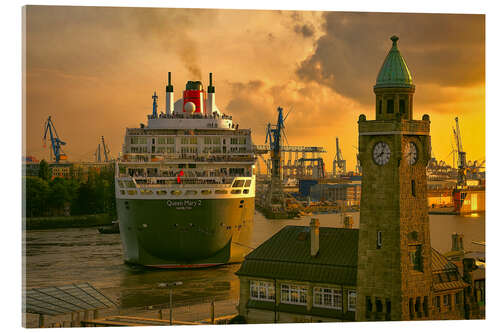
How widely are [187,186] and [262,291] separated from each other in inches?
700

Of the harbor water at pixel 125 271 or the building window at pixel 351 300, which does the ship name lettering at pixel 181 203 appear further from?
the building window at pixel 351 300

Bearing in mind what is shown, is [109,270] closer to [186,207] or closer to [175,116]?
[186,207]

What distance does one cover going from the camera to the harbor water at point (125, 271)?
37594mm

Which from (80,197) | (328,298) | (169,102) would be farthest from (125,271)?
(80,197)

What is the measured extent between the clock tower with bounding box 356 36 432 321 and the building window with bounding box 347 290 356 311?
1.50 feet

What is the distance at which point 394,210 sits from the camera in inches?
961

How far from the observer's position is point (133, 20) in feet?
96.5

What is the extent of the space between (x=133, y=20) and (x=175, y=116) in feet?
61.5

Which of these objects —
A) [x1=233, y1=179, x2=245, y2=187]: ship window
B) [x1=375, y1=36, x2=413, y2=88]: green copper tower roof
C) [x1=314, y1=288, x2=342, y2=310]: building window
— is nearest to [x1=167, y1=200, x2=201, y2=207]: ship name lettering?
[x1=233, y1=179, x2=245, y2=187]: ship window

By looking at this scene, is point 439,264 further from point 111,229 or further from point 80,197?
point 111,229

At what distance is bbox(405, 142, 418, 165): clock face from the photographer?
24.7 meters

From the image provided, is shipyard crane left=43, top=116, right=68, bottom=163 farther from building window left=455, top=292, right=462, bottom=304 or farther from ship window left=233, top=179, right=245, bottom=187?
building window left=455, top=292, right=462, bottom=304

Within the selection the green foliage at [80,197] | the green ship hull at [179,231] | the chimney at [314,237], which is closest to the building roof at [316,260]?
the chimney at [314,237]

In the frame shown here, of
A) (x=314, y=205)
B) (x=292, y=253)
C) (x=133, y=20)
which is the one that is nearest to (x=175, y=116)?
(x=133, y=20)
